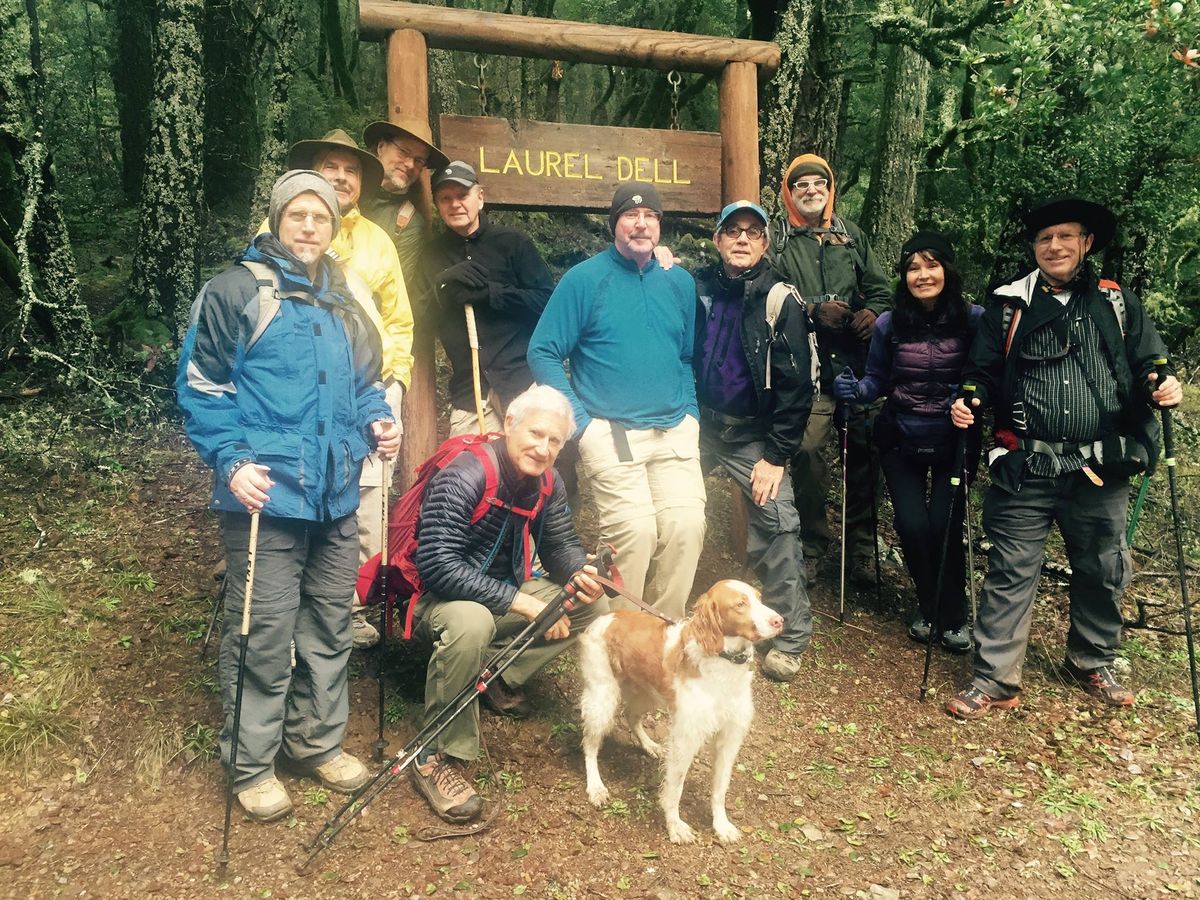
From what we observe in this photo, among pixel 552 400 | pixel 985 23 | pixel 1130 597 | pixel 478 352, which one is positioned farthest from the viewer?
pixel 985 23

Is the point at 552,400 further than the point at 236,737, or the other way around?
the point at 552,400

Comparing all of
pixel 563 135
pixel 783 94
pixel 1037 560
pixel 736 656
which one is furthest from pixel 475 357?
pixel 783 94

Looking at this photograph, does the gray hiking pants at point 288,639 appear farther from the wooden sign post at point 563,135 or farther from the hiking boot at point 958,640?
the hiking boot at point 958,640

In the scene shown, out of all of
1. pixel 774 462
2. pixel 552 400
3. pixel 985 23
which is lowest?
pixel 774 462

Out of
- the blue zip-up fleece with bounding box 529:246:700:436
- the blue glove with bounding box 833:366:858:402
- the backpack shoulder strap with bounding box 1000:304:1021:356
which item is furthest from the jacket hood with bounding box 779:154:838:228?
the blue zip-up fleece with bounding box 529:246:700:436

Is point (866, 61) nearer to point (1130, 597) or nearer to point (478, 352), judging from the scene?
point (1130, 597)

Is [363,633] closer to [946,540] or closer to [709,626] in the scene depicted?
[709,626]

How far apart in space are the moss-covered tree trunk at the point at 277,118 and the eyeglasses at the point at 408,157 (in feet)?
11.7

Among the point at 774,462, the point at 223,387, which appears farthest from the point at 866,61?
the point at 223,387

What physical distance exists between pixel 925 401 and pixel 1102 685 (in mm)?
2118

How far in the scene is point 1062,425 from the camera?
476 centimetres

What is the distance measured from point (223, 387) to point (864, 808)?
3.74 m

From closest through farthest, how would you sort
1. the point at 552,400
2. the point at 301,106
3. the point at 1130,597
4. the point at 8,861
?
the point at 8,861
the point at 552,400
the point at 1130,597
the point at 301,106

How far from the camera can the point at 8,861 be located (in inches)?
139
